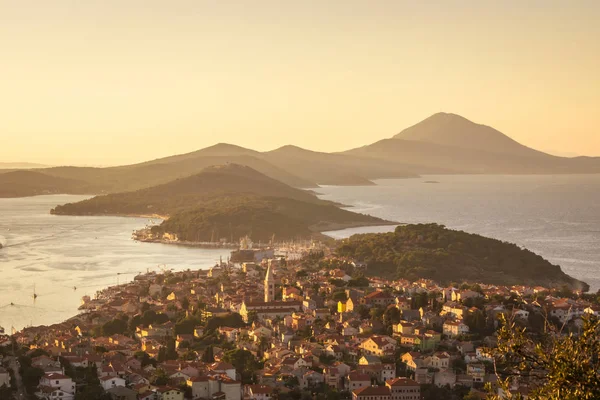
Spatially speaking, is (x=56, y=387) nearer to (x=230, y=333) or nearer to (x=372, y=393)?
(x=230, y=333)

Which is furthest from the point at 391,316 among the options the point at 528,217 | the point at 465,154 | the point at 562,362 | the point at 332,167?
the point at 465,154

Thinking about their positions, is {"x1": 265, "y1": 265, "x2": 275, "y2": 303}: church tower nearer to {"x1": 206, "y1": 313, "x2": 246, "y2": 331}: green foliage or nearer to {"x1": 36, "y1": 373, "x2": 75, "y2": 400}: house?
{"x1": 206, "y1": 313, "x2": 246, "y2": 331}: green foliage

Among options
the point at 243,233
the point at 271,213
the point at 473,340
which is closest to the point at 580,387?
the point at 473,340

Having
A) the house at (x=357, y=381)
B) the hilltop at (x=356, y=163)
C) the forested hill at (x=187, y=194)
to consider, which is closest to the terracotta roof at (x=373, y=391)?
the house at (x=357, y=381)

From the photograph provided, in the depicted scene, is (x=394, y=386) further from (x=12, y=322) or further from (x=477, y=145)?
(x=477, y=145)

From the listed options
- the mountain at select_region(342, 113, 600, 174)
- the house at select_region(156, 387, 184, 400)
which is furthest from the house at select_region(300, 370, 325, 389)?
the mountain at select_region(342, 113, 600, 174)
